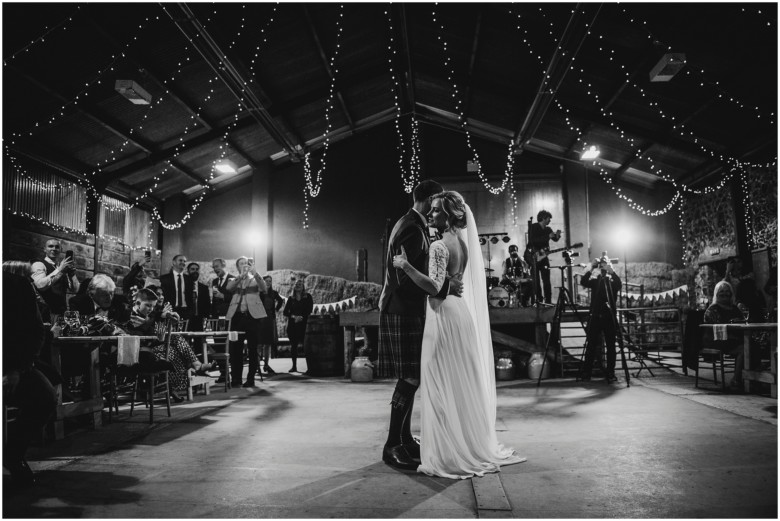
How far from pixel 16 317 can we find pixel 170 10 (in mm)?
6418

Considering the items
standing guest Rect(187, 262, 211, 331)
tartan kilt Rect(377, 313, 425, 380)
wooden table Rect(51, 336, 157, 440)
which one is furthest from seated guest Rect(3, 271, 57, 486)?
standing guest Rect(187, 262, 211, 331)

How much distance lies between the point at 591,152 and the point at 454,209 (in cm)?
1101

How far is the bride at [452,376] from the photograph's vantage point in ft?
8.63

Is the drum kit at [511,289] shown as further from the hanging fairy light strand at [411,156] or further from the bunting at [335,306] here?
the hanging fairy light strand at [411,156]

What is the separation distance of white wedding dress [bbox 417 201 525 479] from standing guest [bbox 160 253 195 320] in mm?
5473

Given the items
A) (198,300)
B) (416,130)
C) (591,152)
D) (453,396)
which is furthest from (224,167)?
(453,396)

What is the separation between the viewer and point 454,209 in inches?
113

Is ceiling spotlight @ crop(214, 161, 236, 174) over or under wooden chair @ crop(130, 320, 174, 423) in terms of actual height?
over

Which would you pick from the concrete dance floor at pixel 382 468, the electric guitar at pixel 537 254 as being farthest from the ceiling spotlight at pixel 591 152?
the concrete dance floor at pixel 382 468

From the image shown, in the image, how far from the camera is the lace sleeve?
108 inches

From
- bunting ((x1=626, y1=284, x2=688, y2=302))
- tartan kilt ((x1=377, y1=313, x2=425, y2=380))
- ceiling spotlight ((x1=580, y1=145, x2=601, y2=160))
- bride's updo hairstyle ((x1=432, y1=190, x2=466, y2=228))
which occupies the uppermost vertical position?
ceiling spotlight ((x1=580, y1=145, x2=601, y2=160))

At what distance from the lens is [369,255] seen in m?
14.6

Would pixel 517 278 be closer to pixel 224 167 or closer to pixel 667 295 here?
pixel 667 295

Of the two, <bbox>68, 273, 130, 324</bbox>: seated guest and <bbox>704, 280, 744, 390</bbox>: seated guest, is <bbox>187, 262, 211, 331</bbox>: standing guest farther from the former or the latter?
<bbox>704, 280, 744, 390</bbox>: seated guest
